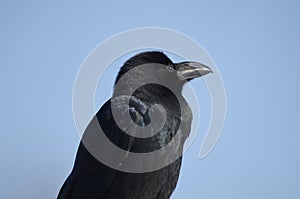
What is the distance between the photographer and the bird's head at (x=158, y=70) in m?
3.07

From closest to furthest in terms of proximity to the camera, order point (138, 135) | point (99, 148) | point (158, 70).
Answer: point (138, 135) < point (99, 148) < point (158, 70)

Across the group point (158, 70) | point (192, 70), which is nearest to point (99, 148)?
point (158, 70)

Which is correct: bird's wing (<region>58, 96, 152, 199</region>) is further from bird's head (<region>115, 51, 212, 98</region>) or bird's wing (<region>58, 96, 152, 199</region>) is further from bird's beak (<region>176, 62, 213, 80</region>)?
bird's beak (<region>176, 62, 213, 80</region>)

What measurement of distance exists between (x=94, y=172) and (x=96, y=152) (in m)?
0.14

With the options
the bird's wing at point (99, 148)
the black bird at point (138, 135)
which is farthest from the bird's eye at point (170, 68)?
the bird's wing at point (99, 148)

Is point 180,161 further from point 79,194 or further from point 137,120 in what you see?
point 79,194

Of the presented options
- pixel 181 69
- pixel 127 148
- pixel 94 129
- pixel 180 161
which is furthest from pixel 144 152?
pixel 181 69

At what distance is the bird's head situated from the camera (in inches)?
121

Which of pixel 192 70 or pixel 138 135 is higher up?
pixel 192 70

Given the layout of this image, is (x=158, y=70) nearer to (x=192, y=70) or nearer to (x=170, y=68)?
(x=170, y=68)

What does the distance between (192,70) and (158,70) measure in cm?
27

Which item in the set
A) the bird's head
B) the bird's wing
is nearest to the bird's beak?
the bird's head

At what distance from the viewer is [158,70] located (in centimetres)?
315

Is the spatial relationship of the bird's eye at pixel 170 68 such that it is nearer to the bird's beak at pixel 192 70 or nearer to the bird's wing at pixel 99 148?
the bird's beak at pixel 192 70
